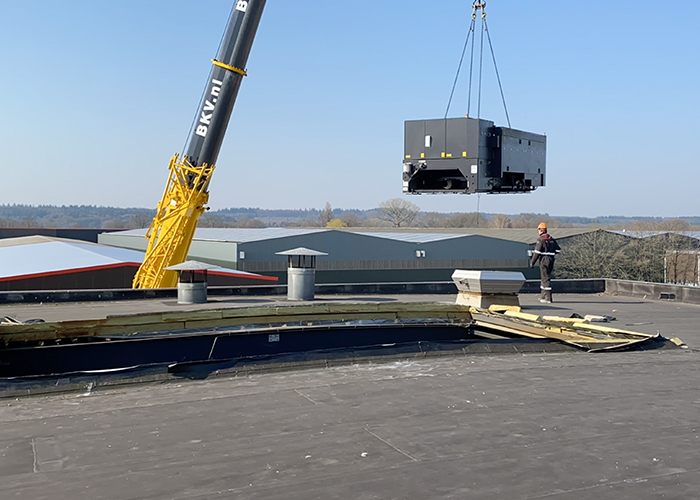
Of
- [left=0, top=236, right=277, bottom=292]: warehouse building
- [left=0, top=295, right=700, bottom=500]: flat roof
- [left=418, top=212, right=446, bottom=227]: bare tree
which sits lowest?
[left=0, top=236, right=277, bottom=292]: warehouse building

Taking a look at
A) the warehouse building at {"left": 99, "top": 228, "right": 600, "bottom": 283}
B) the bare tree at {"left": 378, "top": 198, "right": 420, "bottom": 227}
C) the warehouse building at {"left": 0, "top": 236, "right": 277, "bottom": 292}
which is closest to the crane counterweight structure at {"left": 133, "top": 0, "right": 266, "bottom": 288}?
the warehouse building at {"left": 0, "top": 236, "right": 277, "bottom": 292}

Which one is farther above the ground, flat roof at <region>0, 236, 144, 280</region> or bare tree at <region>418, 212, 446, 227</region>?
bare tree at <region>418, 212, 446, 227</region>

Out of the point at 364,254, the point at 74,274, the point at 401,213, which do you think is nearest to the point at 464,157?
the point at 74,274

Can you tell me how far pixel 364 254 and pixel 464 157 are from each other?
38494mm

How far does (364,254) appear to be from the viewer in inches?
2185

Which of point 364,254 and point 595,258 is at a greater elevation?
point 595,258

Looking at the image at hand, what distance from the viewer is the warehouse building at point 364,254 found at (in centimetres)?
5003

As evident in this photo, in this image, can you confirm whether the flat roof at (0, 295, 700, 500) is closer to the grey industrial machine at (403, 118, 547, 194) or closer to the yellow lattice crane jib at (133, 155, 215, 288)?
the grey industrial machine at (403, 118, 547, 194)

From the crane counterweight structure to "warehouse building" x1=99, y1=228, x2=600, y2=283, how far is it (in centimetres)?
2672

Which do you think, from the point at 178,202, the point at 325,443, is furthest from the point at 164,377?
the point at 178,202

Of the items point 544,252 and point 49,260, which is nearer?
point 544,252

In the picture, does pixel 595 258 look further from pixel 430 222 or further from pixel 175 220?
pixel 430 222

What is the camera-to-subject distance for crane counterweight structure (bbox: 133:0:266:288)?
64.5ft

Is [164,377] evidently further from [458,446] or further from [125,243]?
[125,243]
